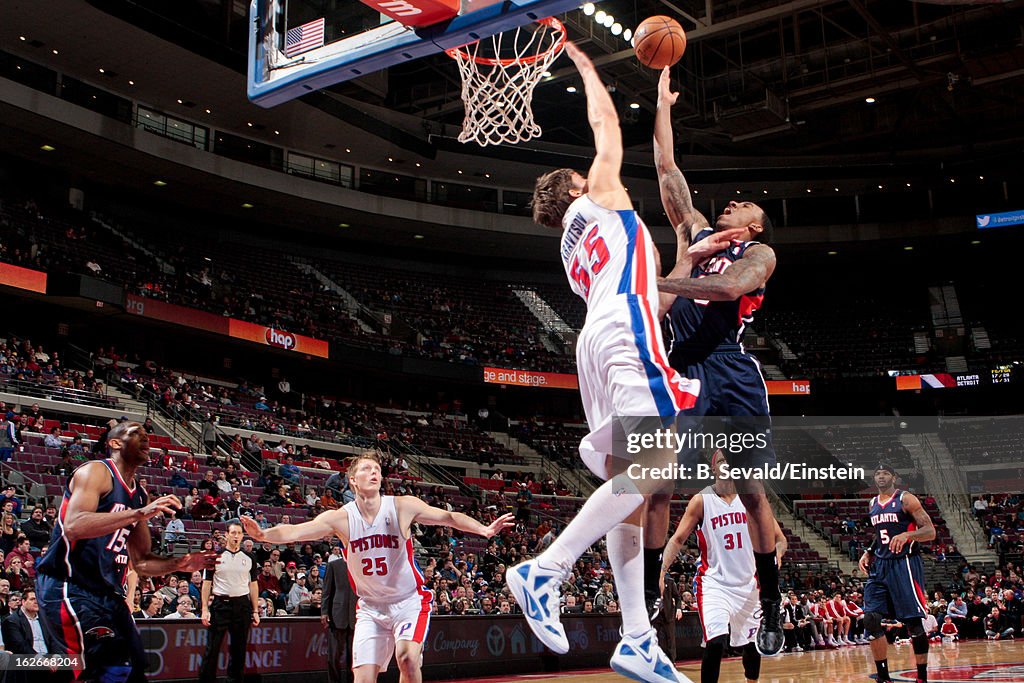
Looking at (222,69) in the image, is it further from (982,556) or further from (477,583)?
(982,556)

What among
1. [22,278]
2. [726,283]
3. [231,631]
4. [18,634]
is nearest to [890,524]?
[726,283]

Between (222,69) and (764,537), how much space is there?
22.5m

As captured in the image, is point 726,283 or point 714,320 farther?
point 714,320

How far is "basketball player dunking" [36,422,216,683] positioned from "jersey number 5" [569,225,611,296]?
240cm

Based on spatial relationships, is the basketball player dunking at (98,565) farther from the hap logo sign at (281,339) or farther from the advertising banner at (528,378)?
the advertising banner at (528,378)

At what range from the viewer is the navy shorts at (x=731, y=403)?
171 inches

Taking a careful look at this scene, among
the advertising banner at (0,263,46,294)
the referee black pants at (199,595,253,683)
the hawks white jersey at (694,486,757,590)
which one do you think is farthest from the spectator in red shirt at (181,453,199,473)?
the hawks white jersey at (694,486,757,590)

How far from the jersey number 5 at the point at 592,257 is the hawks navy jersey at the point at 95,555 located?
2.80 meters

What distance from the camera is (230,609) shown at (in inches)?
376

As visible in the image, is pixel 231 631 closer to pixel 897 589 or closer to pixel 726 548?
pixel 726 548

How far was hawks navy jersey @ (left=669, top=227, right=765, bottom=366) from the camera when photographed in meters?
4.50

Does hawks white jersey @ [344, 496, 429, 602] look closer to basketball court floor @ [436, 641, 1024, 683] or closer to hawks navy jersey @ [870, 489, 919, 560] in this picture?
hawks navy jersey @ [870, 489, 919, 560]

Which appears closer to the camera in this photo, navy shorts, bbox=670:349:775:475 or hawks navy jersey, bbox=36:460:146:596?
navy shorts, bbox=670:349:775:475

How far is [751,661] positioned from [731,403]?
3406 mm
